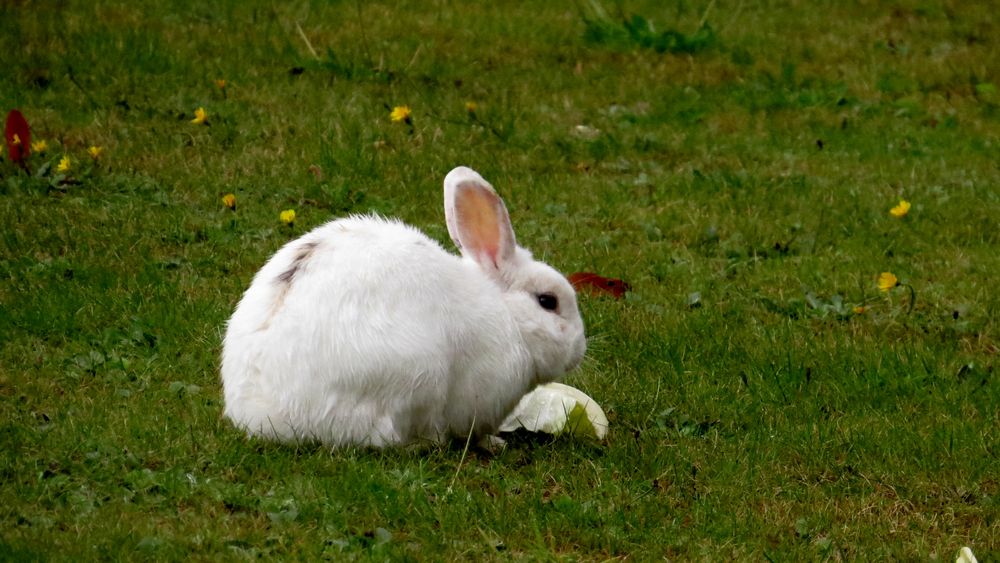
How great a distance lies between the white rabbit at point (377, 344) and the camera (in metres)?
4.47

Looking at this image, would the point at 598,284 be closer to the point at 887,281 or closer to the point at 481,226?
the point at 887,281

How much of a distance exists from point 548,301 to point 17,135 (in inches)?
137

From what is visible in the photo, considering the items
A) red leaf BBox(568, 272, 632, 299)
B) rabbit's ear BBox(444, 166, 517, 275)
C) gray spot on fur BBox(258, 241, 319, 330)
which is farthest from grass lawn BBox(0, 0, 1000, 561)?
rabbit's ear BBox(444, 166, 517, 275)

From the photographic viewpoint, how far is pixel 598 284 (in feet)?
21.7

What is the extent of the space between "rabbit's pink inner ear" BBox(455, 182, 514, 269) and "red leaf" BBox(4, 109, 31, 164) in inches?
124

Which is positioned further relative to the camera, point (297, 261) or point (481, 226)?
point (481, 226)

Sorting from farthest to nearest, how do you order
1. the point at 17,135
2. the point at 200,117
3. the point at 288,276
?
the point at 200,117
the point at 17,135
the point at 288,276

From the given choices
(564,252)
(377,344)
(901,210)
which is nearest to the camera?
(377,344)

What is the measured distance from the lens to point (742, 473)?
479cm

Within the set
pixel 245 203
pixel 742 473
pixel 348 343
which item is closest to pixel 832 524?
pixel 742 473

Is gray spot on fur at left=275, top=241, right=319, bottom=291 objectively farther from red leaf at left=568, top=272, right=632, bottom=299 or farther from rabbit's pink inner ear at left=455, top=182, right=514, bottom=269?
red leaf at left=568, top=272, right=632, bottom=299

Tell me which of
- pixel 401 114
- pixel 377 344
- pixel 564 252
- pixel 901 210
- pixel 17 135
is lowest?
pixel 901 210

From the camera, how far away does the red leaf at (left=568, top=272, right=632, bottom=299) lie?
258 inches

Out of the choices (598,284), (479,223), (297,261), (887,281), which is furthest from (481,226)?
(887,281)
